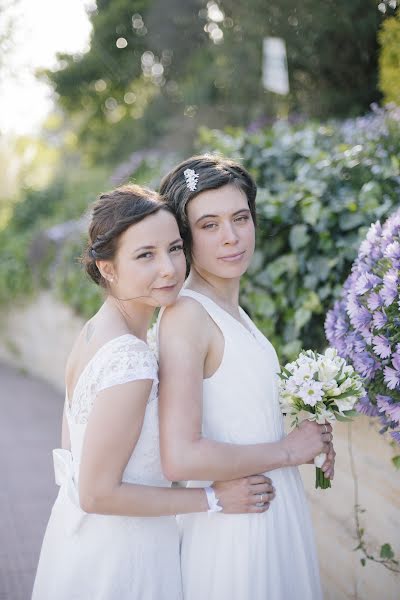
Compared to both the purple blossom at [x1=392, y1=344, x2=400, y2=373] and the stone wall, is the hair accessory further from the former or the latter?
the stone wall

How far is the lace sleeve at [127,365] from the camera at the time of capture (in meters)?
1.80

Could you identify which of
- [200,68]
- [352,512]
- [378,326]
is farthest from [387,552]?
[200,68]

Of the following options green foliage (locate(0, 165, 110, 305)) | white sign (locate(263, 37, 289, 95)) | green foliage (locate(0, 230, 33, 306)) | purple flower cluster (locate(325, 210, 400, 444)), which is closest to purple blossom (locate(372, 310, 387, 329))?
purple flower cluster (locate(325, 210, 400, 444))

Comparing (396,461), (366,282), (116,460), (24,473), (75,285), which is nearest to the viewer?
(116,460)

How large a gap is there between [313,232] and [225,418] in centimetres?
191

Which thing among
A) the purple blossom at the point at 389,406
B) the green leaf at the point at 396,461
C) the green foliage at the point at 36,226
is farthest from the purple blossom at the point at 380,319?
the green foliage at the point at 36,226

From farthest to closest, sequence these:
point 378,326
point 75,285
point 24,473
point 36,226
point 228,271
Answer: point 36,226, point 75,285, point 24,473, point 378,326, point 228,271

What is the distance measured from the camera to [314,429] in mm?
2035

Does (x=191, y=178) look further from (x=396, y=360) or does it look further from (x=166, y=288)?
(x=396, y=360)

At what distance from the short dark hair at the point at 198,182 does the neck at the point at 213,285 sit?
0.07 metres

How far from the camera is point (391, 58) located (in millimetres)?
5809

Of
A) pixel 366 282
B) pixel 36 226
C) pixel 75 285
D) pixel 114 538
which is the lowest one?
pixel 114 538

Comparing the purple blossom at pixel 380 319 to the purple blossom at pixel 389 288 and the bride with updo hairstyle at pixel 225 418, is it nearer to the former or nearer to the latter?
the purple blossom at pixel 389 288

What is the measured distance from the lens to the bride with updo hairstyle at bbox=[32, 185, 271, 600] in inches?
71.4
